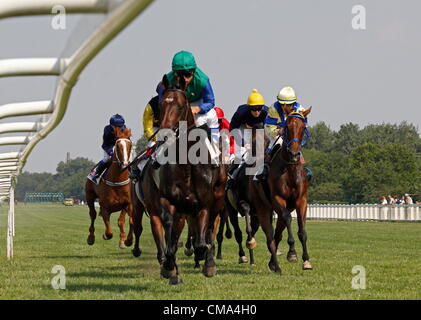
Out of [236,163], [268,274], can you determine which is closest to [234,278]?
[268,274]

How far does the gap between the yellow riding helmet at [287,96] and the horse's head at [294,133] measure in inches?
35.1

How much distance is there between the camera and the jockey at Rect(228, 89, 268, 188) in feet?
41.8

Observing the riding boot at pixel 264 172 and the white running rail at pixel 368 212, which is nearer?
the riding boot at pixel 264 172

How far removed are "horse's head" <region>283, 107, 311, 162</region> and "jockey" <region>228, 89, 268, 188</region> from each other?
1.94 metres

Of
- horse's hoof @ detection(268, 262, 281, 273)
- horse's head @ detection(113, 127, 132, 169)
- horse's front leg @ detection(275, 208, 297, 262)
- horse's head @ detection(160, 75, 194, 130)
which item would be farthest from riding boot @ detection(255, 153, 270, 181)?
horse's head @ detection(113, 127, 132, 169)

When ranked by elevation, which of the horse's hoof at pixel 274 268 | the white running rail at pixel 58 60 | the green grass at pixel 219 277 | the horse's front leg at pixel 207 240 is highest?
the white running rail at pixel 58 60

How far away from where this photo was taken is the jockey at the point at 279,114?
11644mm

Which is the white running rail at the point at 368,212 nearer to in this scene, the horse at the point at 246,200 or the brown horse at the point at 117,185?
the brown horse at the point at 117,185

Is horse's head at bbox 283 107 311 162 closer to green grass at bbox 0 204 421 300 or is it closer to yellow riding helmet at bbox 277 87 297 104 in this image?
yellow riding helmet at bbox 277 87 297 104

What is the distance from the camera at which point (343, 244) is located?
1881 cm

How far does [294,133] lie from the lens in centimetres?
Result: 1066

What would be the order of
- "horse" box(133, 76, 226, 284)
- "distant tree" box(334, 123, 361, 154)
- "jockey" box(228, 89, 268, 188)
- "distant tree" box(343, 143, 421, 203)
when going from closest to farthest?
"horse" box(133, 76, 226, 284) < "jockey" box(228, 89, 268, 188) < "distant tree" box(343, 143, 421, 203) < "distant tree" box(334, 123, 361, 154)

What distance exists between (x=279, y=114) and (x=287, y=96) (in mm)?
301

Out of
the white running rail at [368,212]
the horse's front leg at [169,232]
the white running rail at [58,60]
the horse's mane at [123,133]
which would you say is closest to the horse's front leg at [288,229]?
the horse's front leg at [169,232]
